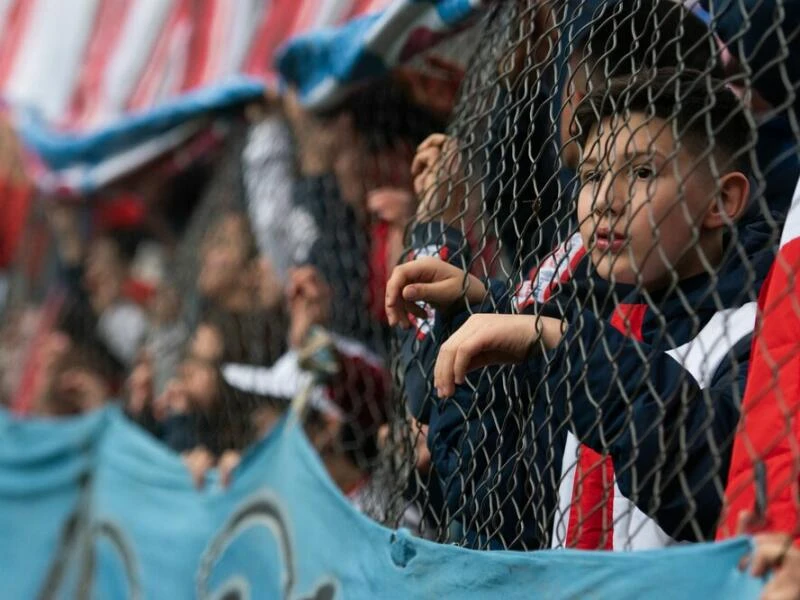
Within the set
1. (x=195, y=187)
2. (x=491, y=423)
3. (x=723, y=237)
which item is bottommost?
(x=491, y=423)

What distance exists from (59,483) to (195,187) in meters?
1.24

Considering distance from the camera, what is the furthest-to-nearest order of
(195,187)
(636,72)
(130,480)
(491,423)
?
(195,187), (130,480), (491,423), (636,72)

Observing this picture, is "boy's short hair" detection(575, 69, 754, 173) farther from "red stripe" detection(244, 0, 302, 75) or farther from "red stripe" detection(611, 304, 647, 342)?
"red stripe" detection(244, 0, 302, 75)

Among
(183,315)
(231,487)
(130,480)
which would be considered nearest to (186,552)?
(231,487)

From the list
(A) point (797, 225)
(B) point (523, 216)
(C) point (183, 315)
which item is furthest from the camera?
(C) point (183, 315)

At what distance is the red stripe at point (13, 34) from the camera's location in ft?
20.9

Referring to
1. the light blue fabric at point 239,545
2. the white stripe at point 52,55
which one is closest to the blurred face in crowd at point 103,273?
the light blue fabric at point 239,545

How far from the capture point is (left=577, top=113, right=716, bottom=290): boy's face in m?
1.92

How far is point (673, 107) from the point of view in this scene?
6.50ft

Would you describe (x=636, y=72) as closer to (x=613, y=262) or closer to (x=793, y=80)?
(x=613, y=262)

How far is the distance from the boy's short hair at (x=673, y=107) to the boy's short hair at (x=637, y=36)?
30mm

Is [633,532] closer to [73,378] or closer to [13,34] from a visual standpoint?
[73,378]

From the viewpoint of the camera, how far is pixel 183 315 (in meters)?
4.21

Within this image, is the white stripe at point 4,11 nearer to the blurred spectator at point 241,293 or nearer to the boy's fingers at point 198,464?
the blurred spectator at point 241,293
